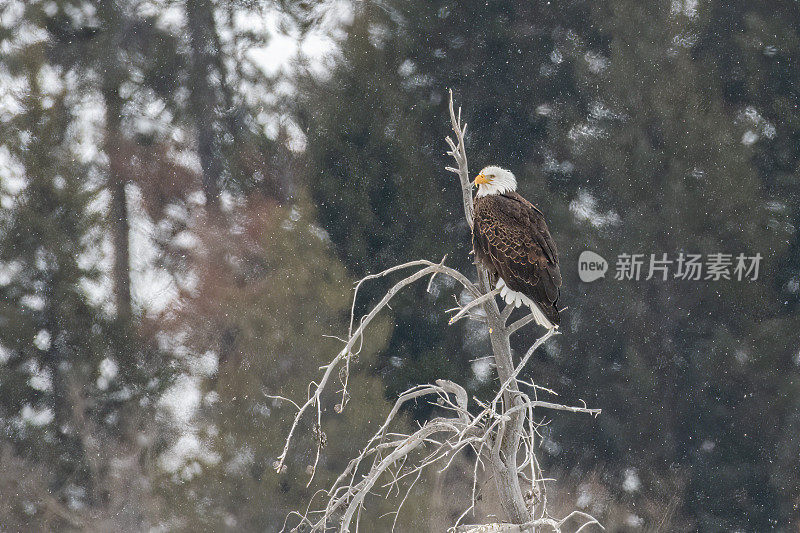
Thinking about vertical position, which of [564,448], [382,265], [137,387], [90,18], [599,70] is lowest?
[564,448]

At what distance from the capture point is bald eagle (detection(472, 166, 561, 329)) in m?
1.54

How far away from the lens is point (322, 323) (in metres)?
2.65

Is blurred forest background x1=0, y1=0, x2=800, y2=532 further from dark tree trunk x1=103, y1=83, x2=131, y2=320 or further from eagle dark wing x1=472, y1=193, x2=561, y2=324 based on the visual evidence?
eagle dark wing x1=472, y1=193, x2=561, y2=324

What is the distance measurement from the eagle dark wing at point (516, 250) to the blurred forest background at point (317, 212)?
1082mm

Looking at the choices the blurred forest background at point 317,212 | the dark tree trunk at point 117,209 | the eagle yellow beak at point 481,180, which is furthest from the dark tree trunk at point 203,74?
the eagle yellow beak at point 481,180

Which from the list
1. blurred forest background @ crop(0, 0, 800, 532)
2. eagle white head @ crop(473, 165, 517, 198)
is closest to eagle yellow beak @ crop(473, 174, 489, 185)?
eagle white head @ crop(473, 165, 517, 198)

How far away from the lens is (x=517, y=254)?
5.04ft

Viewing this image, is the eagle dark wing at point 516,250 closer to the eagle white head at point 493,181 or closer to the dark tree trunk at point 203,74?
the eagle white head at point 493,181

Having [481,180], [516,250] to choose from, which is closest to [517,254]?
[516,250]

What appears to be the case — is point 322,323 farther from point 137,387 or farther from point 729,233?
point 729,233

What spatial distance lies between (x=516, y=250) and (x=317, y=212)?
4.11 feet

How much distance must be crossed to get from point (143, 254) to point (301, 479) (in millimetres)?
1060

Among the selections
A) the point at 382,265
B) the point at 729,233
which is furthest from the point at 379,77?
the point at 729,233

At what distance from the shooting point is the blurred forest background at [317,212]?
260 centimetres
